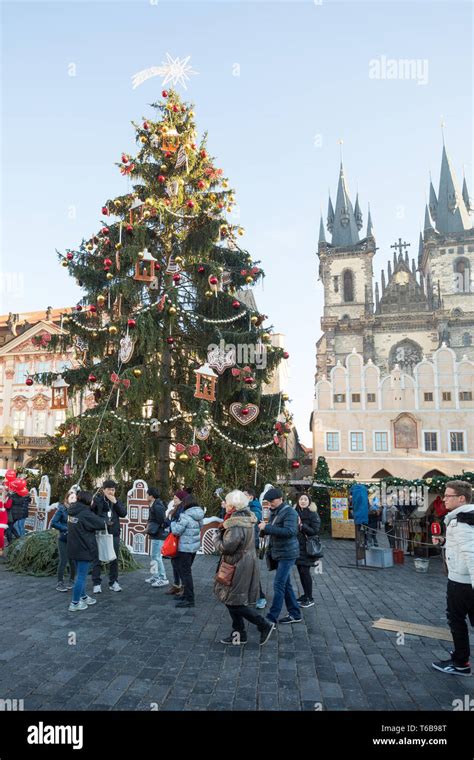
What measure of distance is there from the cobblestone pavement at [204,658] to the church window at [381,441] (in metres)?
25.3

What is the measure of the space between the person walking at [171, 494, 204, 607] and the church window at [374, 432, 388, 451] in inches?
1071

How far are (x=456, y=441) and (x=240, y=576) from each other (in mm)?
30383

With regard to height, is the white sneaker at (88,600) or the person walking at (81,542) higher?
the person walking at (81,542)

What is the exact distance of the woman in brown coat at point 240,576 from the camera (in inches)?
204

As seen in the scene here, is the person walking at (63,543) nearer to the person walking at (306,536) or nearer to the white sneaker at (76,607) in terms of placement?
the white sneaker at (76,607)

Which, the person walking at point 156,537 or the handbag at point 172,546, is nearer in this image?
the handbag at point 172,546

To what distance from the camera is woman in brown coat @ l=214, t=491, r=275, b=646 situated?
5188mm

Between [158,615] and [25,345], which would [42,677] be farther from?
[25,345]

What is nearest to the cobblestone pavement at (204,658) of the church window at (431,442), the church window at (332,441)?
the church window at (332,441)

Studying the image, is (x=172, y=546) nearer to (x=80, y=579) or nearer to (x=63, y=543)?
(x=80, y=579)

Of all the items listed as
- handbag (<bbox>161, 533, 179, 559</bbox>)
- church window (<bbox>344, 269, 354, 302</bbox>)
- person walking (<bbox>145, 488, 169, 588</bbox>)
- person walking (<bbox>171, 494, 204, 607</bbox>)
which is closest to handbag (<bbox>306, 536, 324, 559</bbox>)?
person walking (<bbox>171, 494, 204, 607</bbox>)

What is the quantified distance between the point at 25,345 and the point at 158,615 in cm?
3186

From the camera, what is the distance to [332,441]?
32750mm

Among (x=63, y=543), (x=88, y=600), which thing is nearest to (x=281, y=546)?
(x=88, y=600)
